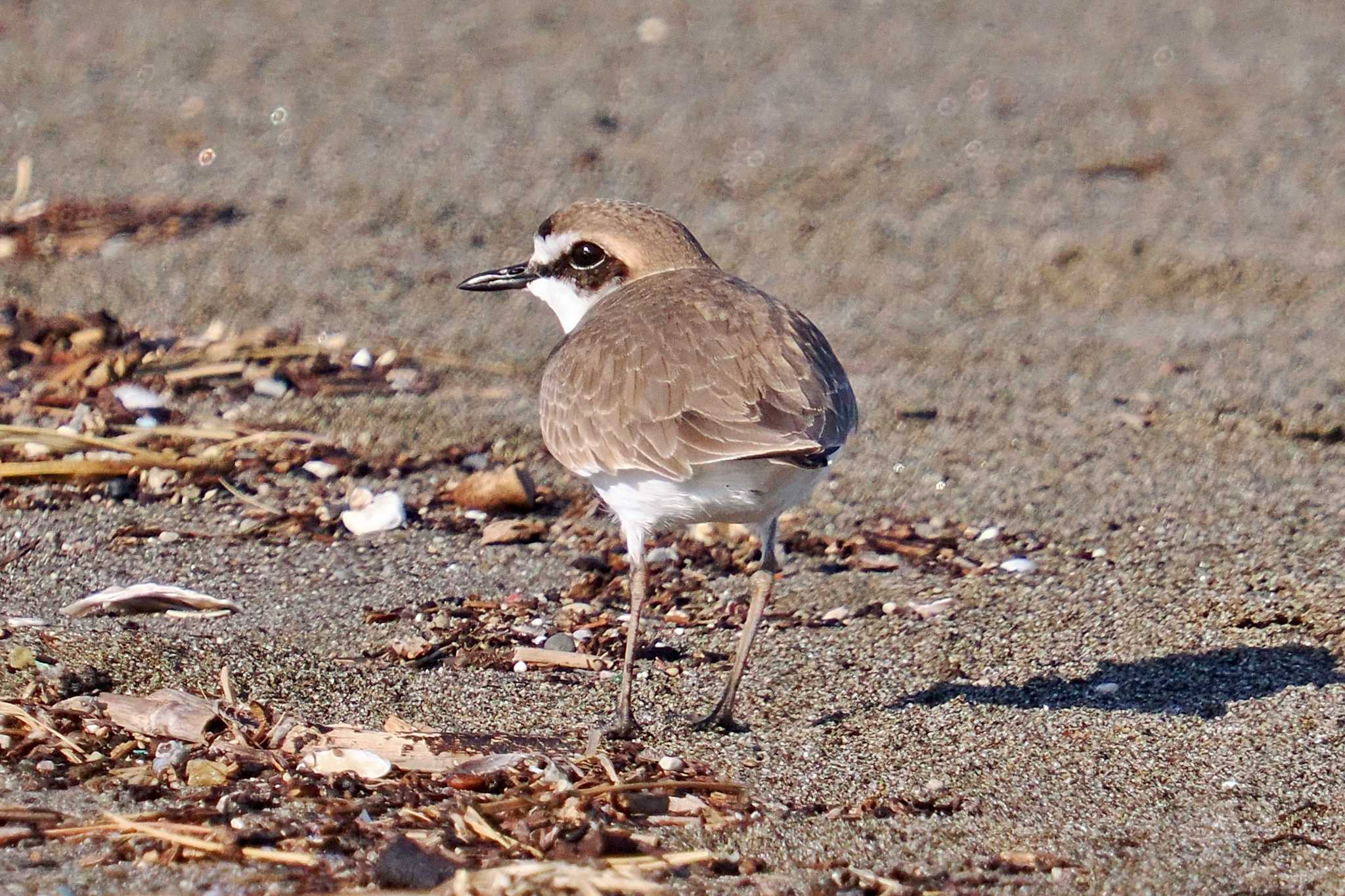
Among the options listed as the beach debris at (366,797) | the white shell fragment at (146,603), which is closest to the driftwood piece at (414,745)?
the beach debris at (366,797)

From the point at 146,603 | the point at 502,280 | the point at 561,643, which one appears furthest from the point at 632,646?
the point at 502,280

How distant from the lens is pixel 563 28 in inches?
416

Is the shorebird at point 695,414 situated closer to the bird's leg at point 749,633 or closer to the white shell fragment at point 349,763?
the bird's leg at point 749,633

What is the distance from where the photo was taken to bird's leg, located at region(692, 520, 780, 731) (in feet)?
12.2

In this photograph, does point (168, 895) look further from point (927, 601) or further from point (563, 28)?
point (563, 28)

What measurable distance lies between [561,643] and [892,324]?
3.11m

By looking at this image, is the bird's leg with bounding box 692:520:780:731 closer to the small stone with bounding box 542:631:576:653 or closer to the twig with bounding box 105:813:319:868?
the small stone with bounding box 542:631:576:653

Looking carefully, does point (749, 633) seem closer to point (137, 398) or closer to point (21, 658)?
point (21, 658)

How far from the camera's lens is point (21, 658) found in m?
3.60

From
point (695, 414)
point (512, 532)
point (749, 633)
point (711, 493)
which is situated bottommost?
point (512, 532)

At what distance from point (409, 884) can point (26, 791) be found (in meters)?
0.79

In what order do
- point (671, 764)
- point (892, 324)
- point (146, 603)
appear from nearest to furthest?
point (671, 764)
point (146, 603)
point (892, 324)

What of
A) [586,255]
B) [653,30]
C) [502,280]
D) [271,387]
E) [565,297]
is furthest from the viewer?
[653,30]

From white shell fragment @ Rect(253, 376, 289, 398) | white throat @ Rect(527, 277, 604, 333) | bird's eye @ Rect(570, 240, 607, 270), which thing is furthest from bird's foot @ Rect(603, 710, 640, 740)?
white shell fragment @ Rect(253, 376, 289, 398)
